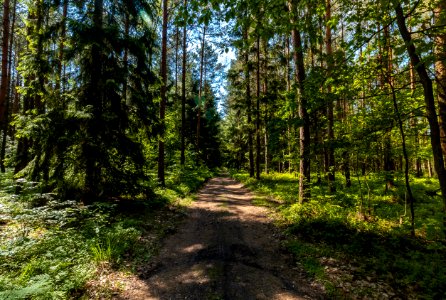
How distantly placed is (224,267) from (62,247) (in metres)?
3.73

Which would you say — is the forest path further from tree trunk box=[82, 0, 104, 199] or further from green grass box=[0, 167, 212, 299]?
tree trunk box=[82, 0, 104, 199]

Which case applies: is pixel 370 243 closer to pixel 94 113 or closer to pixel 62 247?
pixel 62 247

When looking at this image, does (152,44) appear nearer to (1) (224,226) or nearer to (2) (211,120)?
(1) (224,226)

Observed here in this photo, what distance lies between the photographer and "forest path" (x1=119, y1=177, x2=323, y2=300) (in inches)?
191

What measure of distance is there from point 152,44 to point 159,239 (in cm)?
759

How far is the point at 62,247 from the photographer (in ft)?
19.3

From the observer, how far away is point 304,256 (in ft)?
20.6

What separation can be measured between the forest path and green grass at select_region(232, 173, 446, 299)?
51 cm

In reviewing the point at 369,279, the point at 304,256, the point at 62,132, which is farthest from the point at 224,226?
the point at 62,132

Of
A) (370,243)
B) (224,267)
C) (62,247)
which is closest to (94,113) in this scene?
(62,247)

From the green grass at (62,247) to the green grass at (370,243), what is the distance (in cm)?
407

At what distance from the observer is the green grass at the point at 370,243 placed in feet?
16.4

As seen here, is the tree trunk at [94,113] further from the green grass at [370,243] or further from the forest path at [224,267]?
the green grass at [370,243]

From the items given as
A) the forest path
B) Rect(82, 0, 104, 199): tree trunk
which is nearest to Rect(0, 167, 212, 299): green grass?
the forest path
